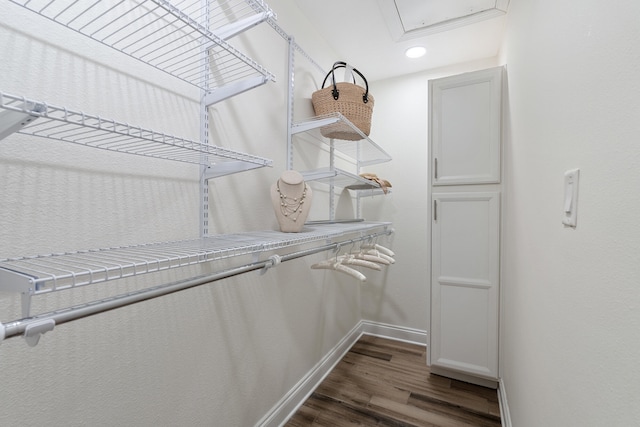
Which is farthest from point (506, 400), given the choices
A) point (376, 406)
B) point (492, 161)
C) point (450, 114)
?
point (450, 114)

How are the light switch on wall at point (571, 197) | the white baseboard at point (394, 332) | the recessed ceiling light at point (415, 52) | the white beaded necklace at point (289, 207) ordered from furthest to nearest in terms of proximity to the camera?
the white baseboard at point (394, 332) → the recessed ceiling light at point (415, 52) → the white beaded necklace at point (289, 207) → the light switch on wall at point (571, 197)

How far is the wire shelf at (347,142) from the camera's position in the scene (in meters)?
1.49

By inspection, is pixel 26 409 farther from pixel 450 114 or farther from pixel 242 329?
pixel 450 114

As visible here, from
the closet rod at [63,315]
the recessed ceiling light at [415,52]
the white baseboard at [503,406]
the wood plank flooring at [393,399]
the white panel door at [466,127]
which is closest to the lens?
the closet rod at [63,315]

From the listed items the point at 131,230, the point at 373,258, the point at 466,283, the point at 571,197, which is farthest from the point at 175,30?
the point at 466,283

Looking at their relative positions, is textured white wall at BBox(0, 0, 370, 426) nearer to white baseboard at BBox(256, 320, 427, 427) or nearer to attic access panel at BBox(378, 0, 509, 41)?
white baseboard at BBox(256, 320, 427, 427)

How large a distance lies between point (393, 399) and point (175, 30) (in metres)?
2.09

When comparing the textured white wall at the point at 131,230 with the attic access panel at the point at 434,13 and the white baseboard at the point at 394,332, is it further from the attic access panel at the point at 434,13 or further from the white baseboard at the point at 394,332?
the white baseboard at the point at 394,332

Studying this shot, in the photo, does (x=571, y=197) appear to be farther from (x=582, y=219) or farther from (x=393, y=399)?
(x=393, y=399)

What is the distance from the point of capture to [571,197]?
627 mm

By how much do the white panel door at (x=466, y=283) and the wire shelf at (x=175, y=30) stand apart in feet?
4.77

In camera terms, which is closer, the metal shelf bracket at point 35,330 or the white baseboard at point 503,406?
the metal shelf bracket at point 35,330

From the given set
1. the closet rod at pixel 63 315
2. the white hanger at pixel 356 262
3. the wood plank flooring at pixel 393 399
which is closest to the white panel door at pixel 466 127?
the white hanger at pixel 356 262

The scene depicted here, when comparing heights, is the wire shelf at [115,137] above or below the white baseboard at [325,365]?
above
